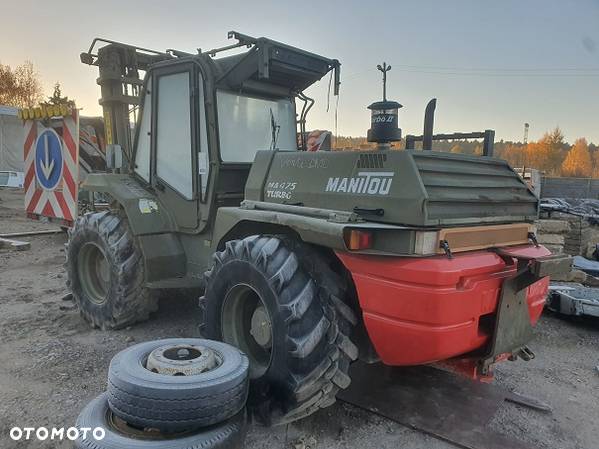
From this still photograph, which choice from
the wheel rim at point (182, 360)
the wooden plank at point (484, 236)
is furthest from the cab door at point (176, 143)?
the wooden plank at point (484, 236)

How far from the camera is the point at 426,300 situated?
251 cm

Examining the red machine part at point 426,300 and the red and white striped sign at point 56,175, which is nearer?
the red machine part at point 426,300

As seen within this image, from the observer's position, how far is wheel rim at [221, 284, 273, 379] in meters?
3.32

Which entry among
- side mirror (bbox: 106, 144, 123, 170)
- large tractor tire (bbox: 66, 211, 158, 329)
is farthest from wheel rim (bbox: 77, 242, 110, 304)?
side mirror (bbox: 106, 144, 123, 170)

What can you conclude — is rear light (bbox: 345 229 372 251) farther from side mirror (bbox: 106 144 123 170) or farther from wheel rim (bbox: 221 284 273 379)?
side mirror (bbox: 106 144 123 170)

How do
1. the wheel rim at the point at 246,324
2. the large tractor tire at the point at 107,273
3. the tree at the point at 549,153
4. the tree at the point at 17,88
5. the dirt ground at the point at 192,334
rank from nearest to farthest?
the dirt ground at the point at 192,334, the wheel rim at the point at 246,324, the large tractor tire at the point at 107,273, the tree at the point at 17,88, the tree at the point at 549,153

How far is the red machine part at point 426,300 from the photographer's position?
2.52m

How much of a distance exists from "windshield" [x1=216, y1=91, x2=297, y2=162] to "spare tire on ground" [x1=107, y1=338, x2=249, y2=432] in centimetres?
201

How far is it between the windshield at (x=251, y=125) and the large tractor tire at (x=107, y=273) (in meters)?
1.26

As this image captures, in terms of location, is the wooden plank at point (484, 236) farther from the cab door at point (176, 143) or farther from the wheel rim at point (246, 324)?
the cab door at point (176, 143)

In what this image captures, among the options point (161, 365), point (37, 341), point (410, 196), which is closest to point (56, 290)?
point (37, 341)

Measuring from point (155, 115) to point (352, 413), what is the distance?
10.5 ft

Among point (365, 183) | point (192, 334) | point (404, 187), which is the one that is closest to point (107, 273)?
point (192, 334)

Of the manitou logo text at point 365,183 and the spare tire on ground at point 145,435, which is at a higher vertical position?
the manitou logo text at point 365,183
